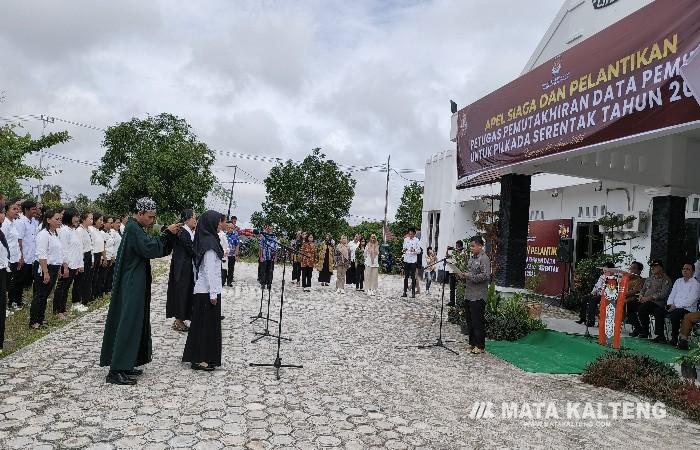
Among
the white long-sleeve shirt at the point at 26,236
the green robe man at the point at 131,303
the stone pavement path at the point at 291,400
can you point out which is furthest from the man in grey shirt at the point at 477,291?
the white long-sleeve shirt at the point at 26,236

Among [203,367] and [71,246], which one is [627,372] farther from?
[71,246]

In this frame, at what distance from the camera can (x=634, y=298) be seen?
399 inches

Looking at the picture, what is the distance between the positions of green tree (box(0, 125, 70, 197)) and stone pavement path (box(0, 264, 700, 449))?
9.13 m

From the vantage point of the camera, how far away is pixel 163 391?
5.18 m

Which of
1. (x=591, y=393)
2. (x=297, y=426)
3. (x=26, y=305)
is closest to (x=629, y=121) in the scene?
(x=591, y=393)

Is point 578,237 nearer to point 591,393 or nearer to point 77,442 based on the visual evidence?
point 591,393

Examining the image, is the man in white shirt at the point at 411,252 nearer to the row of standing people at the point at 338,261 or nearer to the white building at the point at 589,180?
the row of standing people at the point at 338,261

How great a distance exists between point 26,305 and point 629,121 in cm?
993

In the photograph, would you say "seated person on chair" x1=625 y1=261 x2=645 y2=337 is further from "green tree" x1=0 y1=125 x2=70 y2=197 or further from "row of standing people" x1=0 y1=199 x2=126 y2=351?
"green tree" x1=0 y1=125 x2=70 y2=197

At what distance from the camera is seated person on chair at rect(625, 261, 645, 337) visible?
32.1 ft

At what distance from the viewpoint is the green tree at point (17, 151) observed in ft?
48.4

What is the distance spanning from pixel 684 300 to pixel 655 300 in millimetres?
596

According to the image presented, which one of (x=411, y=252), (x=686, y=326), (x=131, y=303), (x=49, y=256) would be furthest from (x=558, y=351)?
(x=49, y=256)

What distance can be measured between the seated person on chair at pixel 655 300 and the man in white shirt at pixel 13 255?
10.0 meters
